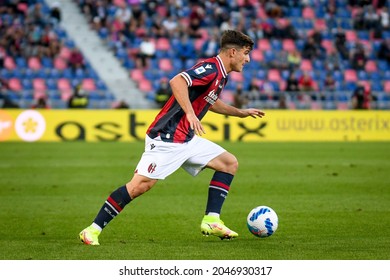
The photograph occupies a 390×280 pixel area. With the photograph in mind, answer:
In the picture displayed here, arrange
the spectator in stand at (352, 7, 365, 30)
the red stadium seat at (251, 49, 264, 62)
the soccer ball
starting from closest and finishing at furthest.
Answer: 1. the soccer ball
2. the red stadium seat at (251, 49, 264, 62)
3. the spectator in stand at (352, 7, 365, 30)

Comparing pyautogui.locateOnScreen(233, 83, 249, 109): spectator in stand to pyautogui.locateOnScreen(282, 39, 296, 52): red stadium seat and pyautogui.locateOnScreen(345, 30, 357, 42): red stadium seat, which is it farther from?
pyautogui.locateOnScreen(345, 30, 357, 42): red stadium seat

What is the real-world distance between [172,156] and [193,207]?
3643 millimetres

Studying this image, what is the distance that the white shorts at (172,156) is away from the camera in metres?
8.91

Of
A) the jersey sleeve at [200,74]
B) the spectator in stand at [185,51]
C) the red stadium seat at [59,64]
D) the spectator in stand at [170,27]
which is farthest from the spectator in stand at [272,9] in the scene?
the jersey sleeve at [200,74]

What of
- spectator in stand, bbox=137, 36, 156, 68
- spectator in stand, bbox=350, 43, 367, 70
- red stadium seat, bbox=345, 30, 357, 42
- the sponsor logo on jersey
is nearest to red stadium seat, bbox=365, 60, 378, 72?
spectator in stand, bbox=350, 43, 367, 70

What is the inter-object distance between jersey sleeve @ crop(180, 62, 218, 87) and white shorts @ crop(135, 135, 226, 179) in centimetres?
70

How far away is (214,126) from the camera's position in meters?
28.2

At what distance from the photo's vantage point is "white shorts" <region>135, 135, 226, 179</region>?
8906 mm

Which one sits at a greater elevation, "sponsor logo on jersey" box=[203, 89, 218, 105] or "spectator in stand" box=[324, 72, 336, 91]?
"sponsor logo on jersey" box=[203, 89, 218, 105]

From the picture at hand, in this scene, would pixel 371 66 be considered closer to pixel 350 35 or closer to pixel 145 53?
pixel 350 35

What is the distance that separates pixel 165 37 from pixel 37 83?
5.73m

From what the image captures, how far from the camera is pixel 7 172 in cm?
1784

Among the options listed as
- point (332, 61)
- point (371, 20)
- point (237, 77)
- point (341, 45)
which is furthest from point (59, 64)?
point (371, 20)
